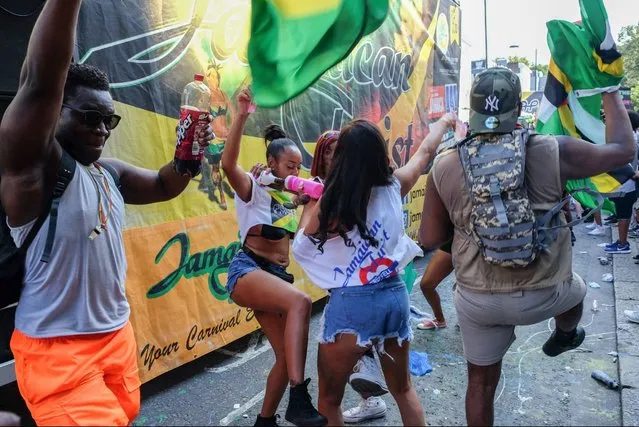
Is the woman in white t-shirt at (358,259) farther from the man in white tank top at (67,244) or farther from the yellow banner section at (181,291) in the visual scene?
the yellow banner section at (181,291)

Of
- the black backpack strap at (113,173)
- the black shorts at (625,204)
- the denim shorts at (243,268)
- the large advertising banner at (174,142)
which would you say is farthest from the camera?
the black shorts at (625,204)

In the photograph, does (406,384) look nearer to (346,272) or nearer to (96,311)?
(346,272)

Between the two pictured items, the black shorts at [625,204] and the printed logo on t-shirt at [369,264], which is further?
the black shorts at [625,204]

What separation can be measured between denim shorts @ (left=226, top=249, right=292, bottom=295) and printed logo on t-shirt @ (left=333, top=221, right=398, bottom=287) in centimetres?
70

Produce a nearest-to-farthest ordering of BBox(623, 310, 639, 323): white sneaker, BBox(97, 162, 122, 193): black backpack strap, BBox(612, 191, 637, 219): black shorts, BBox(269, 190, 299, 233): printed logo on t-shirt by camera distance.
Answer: BBox(97, 162, 122, 193): black backpack strap, BBox(269, 190, 299, 233): printed logo on t-shirt, BBox(623, 310, 639, 323): white sneaker, BBox(612, 191, 637, 219): black shorts

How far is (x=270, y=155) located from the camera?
11.5 ft

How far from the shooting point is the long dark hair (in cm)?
255

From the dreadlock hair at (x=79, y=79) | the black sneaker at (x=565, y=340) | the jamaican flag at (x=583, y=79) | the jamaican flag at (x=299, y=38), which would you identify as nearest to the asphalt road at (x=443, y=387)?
the black sneaker at (x=565, y=340)

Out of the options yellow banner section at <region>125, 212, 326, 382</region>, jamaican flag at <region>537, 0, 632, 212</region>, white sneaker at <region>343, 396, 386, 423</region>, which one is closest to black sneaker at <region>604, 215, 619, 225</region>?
jamaican flag at <region>537, 0, 632, 212</region>

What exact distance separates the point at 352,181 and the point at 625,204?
7.53 metres

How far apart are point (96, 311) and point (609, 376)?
3.89 metres

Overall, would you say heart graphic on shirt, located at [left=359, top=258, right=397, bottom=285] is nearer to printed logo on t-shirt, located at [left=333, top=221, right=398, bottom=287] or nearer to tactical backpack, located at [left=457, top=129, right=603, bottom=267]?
printed logo on t-shirt, located at [left=333, top=221, right=398, bottom=287]

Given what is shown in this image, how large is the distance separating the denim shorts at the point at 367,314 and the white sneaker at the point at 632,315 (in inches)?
154

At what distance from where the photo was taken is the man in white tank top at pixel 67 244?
1714 millimetres
